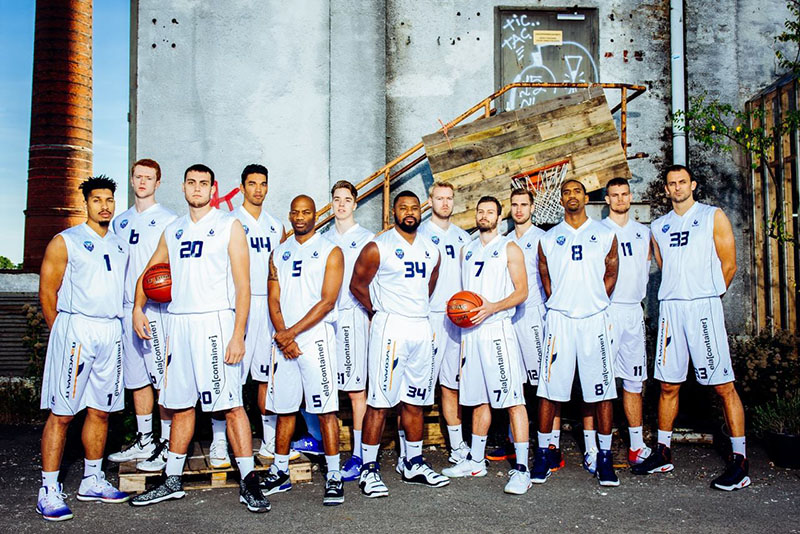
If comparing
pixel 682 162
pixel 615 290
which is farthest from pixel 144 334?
pixel 682 162

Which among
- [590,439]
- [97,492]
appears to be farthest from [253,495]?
[590,439]

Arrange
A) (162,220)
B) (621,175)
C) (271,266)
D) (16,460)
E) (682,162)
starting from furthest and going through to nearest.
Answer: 1. (682,162)
2. (621,175)
3. (16,460)
4. (162,220)
5. (271,266)

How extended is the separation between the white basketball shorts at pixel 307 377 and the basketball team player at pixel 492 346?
1241 millimetres

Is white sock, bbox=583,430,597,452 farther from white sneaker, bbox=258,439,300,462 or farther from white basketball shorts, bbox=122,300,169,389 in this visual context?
white basketball shorts, bbox=122,300,169,389

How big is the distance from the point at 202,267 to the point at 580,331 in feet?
10.5

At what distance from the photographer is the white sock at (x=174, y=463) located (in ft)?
18.8

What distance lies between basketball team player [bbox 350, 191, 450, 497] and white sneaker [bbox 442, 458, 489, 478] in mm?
230

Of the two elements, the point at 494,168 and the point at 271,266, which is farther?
the point at 494,168

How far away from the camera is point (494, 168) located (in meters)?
9.23

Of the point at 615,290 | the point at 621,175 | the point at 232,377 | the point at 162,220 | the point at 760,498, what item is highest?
the point at 621,175

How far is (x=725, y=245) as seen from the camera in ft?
21.2

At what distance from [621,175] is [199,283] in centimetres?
568

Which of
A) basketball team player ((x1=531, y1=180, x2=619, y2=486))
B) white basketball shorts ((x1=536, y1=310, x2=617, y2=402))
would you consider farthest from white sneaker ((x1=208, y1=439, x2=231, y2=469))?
white basketball shorts ((x1=536, y1=310, x2=617, y2=402))

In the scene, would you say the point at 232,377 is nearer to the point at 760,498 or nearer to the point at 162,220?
the point at 162,220
